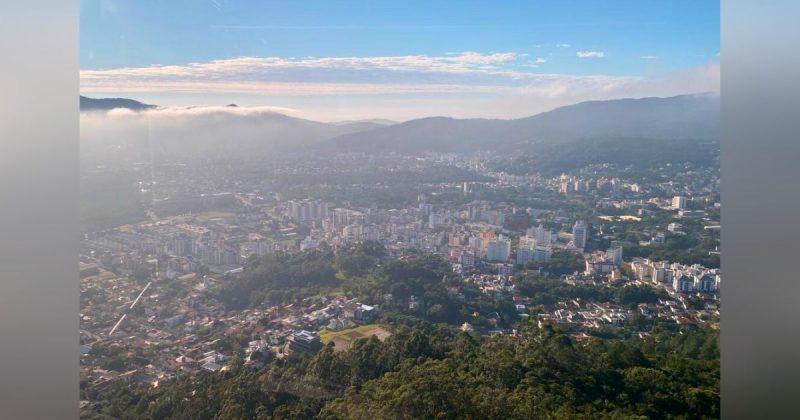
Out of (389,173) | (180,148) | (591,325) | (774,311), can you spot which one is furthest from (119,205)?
(774,311)

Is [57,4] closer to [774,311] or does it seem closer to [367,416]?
[367,416]

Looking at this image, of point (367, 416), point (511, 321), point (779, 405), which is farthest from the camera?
point (511, 321)

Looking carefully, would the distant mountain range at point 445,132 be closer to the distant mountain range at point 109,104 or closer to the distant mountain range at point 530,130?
the distant mountain range at point 530,130

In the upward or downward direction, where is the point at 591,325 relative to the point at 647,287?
downward

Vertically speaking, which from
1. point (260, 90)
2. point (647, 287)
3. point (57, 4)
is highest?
point (57, 4)

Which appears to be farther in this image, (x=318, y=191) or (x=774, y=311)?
(x=318, y=191)

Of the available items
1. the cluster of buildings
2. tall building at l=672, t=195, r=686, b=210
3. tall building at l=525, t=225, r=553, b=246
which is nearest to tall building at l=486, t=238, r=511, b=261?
tall building at l=525, t=225, r=553, b=246

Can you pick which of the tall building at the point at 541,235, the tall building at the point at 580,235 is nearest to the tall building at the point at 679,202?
the tall building at the point at 580,235
